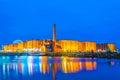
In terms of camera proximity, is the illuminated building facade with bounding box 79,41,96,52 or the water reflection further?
the illuminated building facade with bounding box 79,41,96,52

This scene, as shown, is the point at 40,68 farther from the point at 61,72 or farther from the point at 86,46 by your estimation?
the point at 86,46

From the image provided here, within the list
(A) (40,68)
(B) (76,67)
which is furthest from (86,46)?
(A) (40,68)

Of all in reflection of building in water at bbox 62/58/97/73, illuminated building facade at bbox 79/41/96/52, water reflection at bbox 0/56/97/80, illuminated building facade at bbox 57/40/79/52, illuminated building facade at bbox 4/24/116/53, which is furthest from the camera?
illuminated building facade at bbox 79/41/96/52

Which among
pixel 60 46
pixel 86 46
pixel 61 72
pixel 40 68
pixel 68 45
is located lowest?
pixel 61 72

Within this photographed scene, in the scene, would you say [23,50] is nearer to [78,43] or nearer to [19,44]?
[19,44]

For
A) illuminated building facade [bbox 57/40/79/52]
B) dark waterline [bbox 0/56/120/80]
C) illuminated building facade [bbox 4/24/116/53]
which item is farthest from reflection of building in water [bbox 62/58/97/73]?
illuminated building facade [bbox 57/40/79/52]

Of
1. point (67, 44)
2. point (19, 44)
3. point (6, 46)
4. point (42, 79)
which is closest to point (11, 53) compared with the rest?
point (19, 44)

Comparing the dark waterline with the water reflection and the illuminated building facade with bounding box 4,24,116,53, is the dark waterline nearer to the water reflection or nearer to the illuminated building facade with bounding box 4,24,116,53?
the water reflection

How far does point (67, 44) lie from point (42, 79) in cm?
11054

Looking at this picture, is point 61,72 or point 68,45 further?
point 68,45

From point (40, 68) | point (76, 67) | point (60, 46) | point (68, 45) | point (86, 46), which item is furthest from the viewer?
point (86, 46)

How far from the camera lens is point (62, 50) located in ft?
423

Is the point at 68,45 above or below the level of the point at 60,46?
above

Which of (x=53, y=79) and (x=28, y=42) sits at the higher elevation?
(x=28, y=42)
